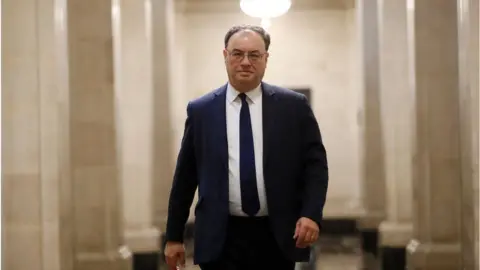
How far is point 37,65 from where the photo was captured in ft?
14.5

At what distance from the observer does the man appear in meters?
3.03

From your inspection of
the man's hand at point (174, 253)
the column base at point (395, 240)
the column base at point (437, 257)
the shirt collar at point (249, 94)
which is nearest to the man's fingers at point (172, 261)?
the man's hand at point (174, 253)

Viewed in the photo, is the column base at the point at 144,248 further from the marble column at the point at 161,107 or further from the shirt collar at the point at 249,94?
the shirt collar at the point at 249,94

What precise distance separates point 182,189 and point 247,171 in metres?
0.33

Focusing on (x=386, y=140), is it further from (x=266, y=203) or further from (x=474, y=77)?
(x=266, y=203)

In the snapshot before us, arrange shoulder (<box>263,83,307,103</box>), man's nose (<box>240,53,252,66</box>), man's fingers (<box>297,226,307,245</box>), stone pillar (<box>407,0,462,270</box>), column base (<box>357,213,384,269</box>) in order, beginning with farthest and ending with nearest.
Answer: column base (<box>357,213,384,269</box>) < stone pillar (<box>407,0,462,270</box>) < shoulder (<box>263,83,307,103</box>) < man's nose (<box>240,53,252,66</box>) < man's fingers (<box>297,226,307,245</box>)

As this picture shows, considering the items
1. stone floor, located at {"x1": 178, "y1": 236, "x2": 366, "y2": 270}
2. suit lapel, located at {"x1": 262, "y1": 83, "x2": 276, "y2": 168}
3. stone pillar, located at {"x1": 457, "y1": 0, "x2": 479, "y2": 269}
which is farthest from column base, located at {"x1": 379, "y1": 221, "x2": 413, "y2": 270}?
suit lapel, located at {"x1": 262, "y1": 83, "x2": 276, "y2": 168}

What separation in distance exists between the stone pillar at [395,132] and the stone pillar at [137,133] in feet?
7.75

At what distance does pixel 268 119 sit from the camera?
309cm

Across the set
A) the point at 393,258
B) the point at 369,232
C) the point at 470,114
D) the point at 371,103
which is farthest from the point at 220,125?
the point at 371,103

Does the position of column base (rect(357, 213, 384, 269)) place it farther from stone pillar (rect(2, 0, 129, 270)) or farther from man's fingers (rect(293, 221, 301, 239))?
man's fingers (rect(293, 221, 301, 239))

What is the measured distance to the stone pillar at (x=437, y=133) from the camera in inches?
251

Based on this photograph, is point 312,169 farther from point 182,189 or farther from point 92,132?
point 92,132

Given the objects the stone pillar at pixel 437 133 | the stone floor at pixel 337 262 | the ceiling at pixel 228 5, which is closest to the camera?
the stone pillar at pixel 437 133
